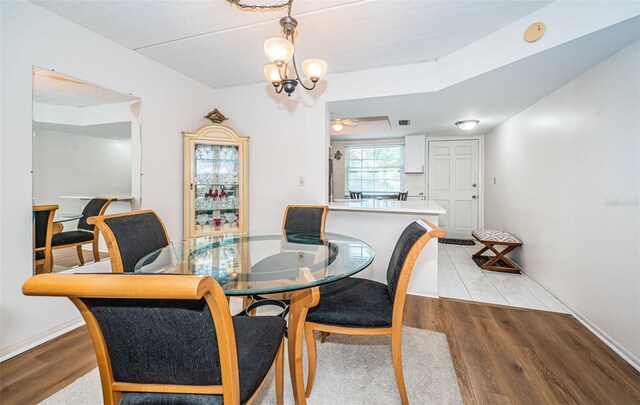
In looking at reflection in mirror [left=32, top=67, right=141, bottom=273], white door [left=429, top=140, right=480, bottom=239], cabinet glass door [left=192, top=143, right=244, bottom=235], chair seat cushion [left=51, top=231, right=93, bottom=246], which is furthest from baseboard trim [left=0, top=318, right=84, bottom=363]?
white door [left=429, top=140, right=480, bottom=239]

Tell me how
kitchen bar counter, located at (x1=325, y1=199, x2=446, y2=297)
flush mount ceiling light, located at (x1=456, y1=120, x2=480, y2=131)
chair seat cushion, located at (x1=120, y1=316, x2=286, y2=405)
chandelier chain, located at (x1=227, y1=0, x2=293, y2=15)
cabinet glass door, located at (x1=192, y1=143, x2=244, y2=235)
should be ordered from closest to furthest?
chair seat cushion, located at (x1=120, y1=316, x2=286, y2=405) → chandelier chain, located at (x1=227, y1=0, x2=293, y2=15) → kitchen bar counter, located at (x1=325, y1=199, x2=446, y2=297) → cabinet glass door, located at (x1=192, y1=143, x2=244, y2=235) → flush mount ceiling light, located at (x1=456, y1=120, x2=480, y2=131)

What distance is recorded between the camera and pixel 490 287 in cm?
286

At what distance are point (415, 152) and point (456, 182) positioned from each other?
105cm

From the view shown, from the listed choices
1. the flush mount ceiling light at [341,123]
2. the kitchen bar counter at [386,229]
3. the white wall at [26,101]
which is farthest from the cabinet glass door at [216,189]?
the flush mount ceiling light at [341,123]

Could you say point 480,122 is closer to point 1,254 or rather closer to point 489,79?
point 489,79

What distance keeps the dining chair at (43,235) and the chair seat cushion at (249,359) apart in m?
1.73

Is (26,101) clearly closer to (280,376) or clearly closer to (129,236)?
(129,236)

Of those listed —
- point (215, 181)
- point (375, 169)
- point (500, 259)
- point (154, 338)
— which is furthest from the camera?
point (375, 169)

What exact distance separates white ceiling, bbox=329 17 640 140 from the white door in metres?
0.74

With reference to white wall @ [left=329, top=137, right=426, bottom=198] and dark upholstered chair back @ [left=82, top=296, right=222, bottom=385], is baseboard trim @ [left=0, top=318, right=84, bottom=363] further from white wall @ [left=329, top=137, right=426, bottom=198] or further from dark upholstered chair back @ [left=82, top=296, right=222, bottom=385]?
white wall @ [left=329, top=137, right=426, bottom=198]

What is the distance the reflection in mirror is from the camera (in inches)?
73.2

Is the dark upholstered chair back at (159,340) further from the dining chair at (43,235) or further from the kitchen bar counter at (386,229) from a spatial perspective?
the kitchen bar counter at (386,229)

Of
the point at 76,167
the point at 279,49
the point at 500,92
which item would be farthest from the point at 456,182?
the point at 76,167

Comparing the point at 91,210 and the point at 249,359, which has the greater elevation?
the point at 91,210
